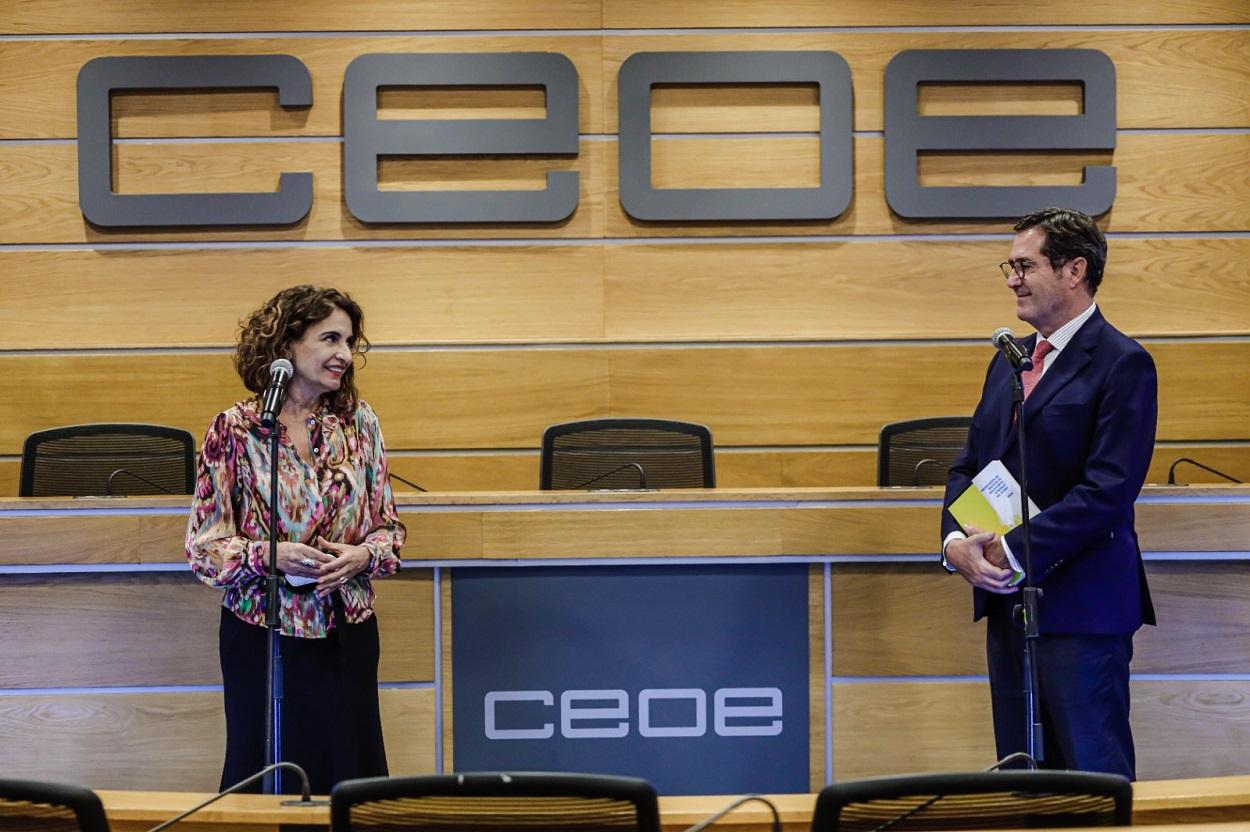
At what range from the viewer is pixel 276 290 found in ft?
16.2

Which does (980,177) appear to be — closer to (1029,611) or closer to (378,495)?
(1029,611)

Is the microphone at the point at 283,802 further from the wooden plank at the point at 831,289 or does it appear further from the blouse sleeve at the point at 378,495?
the wooden plank at the point at 831,289

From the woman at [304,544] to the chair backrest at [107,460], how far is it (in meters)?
1.37

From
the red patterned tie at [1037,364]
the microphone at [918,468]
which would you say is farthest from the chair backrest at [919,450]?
the red patterned tie at [1037,364]

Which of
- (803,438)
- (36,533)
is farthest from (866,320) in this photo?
(36,533)

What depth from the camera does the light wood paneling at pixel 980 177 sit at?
4965 mm

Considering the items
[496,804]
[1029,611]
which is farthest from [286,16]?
[496,804]

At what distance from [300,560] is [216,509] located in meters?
0.22

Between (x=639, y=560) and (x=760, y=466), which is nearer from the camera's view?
(x=639, y=560)

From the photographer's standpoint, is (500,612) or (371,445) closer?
(371,445)

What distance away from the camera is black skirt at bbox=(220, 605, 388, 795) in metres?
2.43

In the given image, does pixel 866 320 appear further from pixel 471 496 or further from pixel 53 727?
pixel 53 727

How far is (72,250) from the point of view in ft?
16.1

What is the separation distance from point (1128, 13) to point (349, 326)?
3.95 meters
